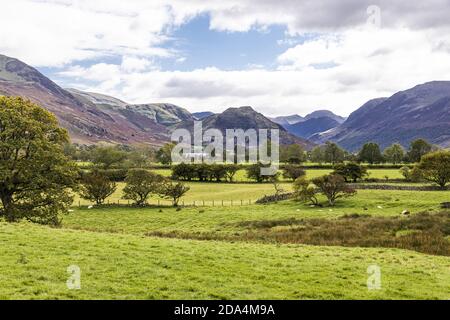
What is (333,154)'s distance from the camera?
194m

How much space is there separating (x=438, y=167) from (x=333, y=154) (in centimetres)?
10348

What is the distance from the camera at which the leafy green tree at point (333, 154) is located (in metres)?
194

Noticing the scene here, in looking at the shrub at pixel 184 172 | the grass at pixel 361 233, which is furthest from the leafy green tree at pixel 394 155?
the grass at pixel 361 233

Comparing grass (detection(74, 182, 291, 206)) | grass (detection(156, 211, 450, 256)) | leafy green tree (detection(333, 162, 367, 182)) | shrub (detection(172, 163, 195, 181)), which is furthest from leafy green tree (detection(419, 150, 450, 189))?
shrub (detection(172, 163, 195, 181))

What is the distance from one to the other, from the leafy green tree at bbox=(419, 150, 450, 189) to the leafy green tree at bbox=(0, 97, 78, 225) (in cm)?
7973

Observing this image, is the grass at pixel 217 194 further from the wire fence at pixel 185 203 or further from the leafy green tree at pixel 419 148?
the leafy green tree at pixel 419 148

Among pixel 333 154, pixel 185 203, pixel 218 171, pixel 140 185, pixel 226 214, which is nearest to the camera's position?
pixel 226 214

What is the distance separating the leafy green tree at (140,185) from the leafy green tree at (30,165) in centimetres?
3976

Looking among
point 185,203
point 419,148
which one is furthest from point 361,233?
point 419,148

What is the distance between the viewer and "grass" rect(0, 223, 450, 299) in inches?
647
